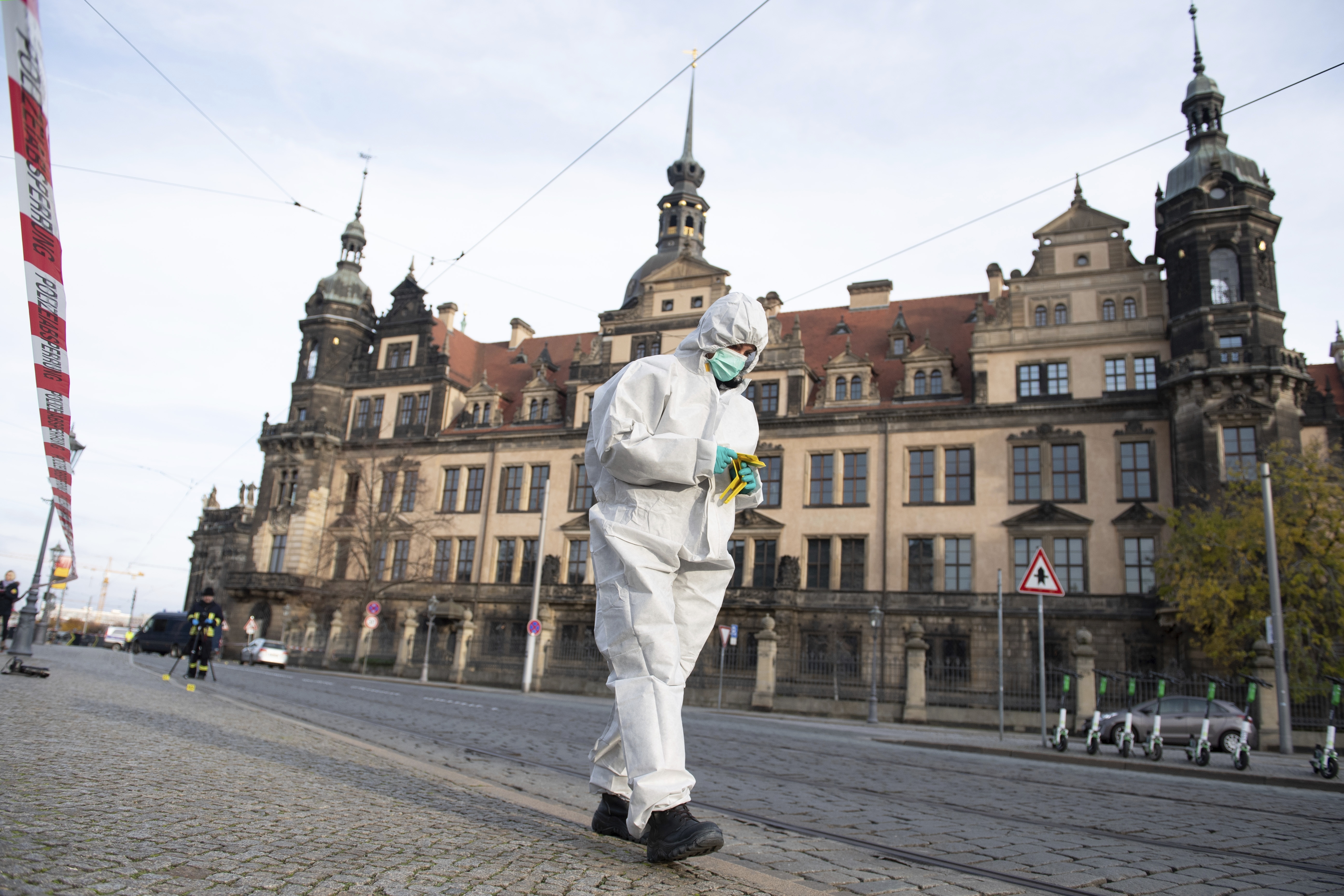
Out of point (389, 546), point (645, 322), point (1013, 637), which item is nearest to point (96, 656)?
point (389, 546)

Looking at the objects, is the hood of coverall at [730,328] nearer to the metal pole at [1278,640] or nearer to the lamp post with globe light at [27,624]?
the lamp post with globe light at [27,624]

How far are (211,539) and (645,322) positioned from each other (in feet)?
120

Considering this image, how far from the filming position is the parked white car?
37000 mm

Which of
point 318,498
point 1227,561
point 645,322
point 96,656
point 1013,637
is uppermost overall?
point 645,322

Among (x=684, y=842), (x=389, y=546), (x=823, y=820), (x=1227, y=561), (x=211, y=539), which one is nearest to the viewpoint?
(x=684, y=842)

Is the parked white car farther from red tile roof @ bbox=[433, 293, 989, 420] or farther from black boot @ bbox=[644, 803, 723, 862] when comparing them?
black boot @ bbox=[644, 803, 723, 862]

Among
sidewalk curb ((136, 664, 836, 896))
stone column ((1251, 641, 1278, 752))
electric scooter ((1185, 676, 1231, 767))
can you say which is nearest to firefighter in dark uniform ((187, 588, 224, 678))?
sidewalk curb ((136, 664, 836, 896))

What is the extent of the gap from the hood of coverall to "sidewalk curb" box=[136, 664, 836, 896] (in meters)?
2.11

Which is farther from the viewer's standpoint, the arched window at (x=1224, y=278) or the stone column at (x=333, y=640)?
the stone column at (x=333, y=640)

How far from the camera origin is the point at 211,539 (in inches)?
2395

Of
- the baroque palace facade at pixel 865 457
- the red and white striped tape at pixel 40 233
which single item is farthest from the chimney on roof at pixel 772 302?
the red and white striped tape at pixel 40 233

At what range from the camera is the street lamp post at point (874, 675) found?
24.8 m

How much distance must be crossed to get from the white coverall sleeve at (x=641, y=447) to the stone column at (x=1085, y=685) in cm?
2104

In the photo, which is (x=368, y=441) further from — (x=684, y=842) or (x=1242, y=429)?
(x=684, y=842)
